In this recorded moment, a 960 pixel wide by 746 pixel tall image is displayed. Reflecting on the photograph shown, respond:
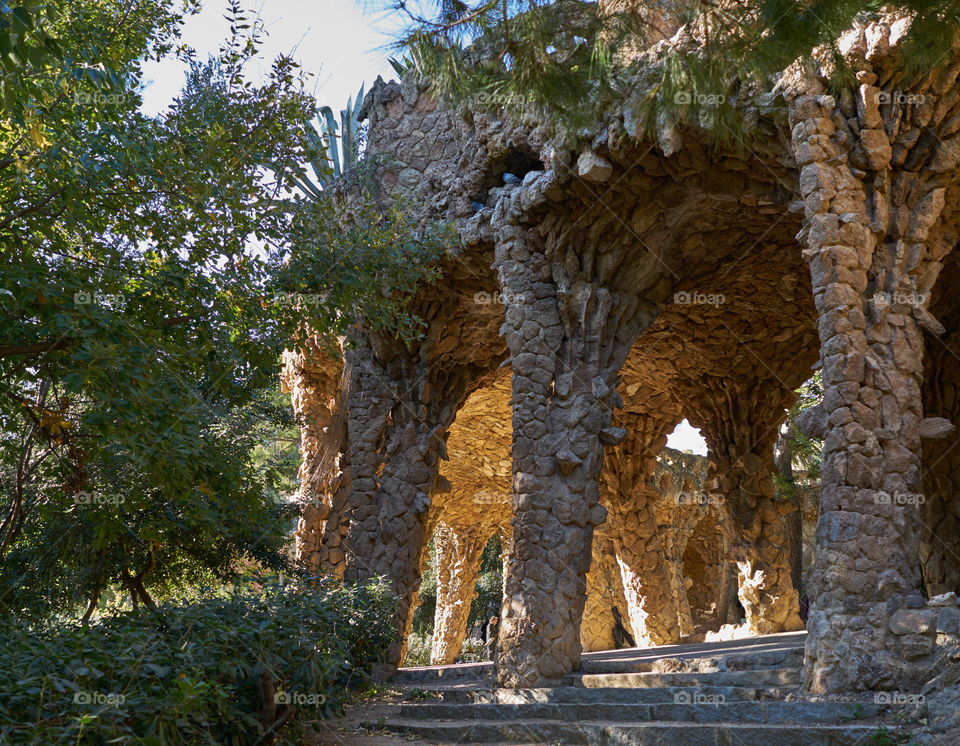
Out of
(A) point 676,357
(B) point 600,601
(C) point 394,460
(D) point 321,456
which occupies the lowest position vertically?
(B) point 600,601

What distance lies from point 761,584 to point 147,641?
1166 centimetres

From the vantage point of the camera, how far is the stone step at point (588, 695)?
7.03m

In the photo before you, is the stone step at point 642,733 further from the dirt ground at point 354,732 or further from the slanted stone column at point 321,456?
the slanted stone column at point 321,456

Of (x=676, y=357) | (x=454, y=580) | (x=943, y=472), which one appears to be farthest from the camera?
(x=454, y=580)

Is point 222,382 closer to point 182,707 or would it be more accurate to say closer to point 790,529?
point 182,707

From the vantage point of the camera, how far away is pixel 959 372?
11.0 metres

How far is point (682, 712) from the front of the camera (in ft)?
21.3

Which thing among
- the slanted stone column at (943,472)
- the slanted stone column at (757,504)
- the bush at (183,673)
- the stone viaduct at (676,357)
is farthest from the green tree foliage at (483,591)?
the bush at (183,673)

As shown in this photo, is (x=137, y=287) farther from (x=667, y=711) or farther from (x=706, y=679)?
(x=706, y=679)

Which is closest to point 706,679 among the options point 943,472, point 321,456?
point 943,472

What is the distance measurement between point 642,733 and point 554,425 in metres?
4.24

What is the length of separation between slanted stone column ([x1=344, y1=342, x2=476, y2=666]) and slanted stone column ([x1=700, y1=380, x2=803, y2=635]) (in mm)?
4980

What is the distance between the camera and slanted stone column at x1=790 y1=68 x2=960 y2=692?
6.60 m

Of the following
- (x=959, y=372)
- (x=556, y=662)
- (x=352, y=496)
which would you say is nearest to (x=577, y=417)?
(x=556, y=662)
